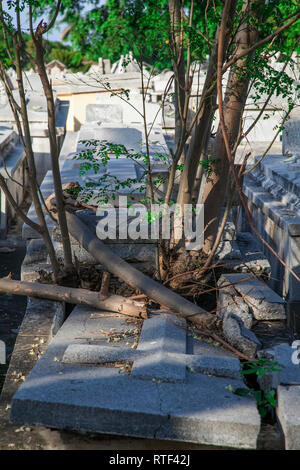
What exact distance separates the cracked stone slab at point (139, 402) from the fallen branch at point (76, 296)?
763 millimetres

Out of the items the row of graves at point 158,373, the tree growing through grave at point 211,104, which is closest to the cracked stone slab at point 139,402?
the row of graves at point 158,373

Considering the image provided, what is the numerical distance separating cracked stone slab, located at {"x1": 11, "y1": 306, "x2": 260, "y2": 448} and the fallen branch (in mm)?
763

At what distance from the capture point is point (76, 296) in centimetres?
431

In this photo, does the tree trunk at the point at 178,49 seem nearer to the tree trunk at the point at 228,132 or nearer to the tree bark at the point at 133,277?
the tree trunk at the point at 228,132

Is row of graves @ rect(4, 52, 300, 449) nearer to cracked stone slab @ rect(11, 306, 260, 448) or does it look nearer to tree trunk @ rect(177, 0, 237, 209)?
cracked stone slab @ rect(11, 306, 260, 448)

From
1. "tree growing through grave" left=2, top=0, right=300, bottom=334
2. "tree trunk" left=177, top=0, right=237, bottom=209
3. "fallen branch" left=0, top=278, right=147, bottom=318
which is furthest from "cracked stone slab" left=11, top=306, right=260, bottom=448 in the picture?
"tree trunk" left=177, top=0, right=237, bottom=209

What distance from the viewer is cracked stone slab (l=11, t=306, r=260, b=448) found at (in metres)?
2.75

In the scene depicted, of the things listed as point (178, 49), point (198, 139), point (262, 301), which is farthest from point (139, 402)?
point (178, 49)

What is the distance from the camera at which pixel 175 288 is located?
188 inches

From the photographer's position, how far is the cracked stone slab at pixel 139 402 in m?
2.75

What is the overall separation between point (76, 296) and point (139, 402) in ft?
5.22
